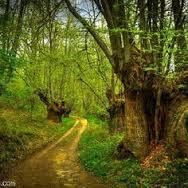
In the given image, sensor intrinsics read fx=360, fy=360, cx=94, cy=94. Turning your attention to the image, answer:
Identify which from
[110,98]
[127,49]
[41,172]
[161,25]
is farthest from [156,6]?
[110,98]

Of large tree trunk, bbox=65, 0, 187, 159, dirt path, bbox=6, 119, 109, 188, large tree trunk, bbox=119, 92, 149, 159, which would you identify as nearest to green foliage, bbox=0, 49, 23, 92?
large tree trunk, bbox=65, 0, 187, 159

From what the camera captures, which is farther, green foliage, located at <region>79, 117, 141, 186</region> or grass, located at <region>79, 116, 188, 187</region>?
green foliage, located at <region>79, 117, 141, 186</region>

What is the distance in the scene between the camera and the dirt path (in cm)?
1194

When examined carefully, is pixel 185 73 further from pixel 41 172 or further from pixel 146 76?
pixel 41 172

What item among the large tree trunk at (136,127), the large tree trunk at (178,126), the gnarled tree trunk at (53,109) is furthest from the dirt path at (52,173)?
the gnarled tree trunk at (53,109)

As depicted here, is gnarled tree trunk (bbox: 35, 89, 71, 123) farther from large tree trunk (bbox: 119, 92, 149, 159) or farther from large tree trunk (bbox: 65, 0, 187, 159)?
large tree trunk (bbox: 65, 0, 187, 159)

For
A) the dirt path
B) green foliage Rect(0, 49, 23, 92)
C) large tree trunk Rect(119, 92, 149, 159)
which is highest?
green foliage Rect(0, 49, 23, 92)

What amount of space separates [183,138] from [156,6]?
17.3 feet

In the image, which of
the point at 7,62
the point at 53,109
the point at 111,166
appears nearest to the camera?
the point at 111,166

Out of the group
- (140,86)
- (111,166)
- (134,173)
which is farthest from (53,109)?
(134,173)

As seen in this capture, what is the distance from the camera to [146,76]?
14.1 metres

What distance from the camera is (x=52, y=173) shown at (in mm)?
13789

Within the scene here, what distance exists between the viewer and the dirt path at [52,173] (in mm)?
11938

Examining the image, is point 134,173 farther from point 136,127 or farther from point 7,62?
point 7,62
